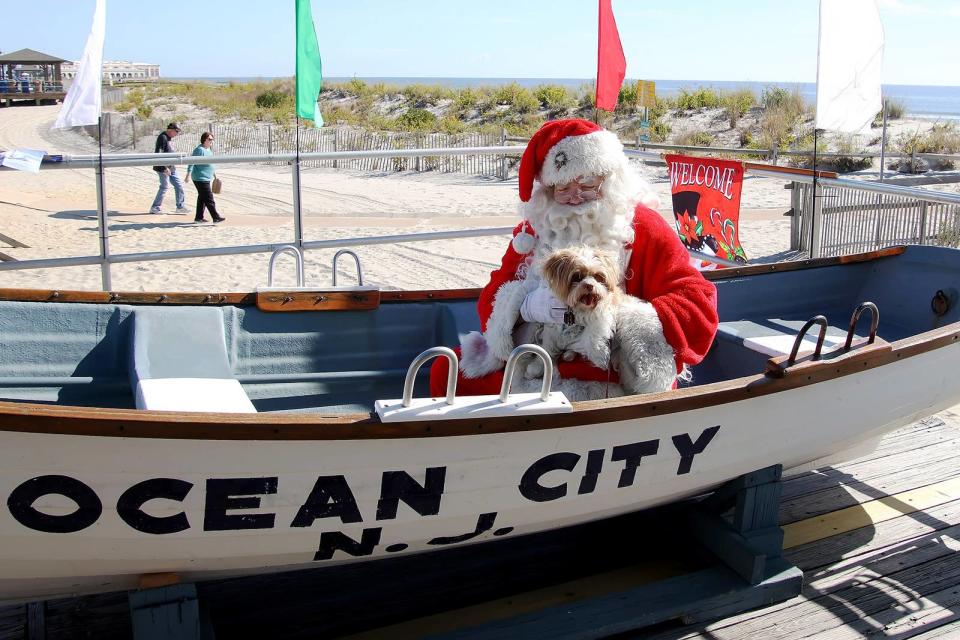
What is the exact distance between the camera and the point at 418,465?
2623 millimetres

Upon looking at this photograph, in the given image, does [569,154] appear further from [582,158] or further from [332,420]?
[332,420]

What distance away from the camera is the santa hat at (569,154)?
124 inches

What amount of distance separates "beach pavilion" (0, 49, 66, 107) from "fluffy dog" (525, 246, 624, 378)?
58017 mm

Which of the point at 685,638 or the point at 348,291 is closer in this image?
the point at 685,638

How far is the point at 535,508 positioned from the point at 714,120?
31320 millimetres

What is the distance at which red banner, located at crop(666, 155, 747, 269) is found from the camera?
619 cm

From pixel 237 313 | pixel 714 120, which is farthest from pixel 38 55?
pixel 237 313

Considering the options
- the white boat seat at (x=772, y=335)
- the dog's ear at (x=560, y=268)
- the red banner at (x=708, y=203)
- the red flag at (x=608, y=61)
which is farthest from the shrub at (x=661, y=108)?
the dog's ear at (x=560, y=268)

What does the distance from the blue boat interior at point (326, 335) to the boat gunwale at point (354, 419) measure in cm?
99

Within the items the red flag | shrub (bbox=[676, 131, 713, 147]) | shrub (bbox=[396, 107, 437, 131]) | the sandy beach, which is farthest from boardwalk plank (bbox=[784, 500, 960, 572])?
shrub (bbox=[396, 107, 437, 131])

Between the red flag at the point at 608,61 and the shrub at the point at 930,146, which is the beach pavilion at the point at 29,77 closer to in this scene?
the shrub at the point at 930,146

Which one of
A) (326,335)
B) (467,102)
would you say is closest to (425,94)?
(467,102)

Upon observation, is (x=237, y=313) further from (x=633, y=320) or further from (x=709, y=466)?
(x=709, y=466)

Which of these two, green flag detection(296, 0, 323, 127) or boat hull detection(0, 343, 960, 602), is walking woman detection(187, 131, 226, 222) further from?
boat hull detection(0, 343, 960, 602)
